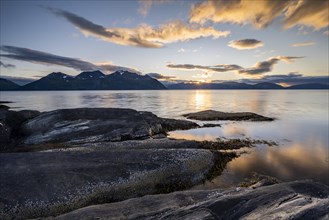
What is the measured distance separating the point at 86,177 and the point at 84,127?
22620 mm

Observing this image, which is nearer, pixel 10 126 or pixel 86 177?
pixel 86 177

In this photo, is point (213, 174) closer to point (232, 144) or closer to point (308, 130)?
point (232, 144)

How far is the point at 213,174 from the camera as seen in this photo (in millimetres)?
26312

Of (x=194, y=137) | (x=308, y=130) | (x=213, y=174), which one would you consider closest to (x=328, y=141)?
(x=308, y=130)

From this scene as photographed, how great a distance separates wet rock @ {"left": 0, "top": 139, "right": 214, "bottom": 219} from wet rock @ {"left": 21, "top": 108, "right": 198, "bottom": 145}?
44.7 ft

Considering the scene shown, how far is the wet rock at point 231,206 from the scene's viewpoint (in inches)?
466

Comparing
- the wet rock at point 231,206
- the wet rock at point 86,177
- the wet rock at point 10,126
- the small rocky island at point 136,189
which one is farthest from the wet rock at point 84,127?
the wet rock at point 231,206

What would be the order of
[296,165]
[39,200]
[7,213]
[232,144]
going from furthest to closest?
[232,144]
[296,165]
[39,200]
[7,213]

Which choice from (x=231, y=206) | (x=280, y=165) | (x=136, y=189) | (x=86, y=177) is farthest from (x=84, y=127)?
(x=231, y=206)

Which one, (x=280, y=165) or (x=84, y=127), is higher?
(x=84, y=127)

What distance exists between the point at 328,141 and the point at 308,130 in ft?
43.0

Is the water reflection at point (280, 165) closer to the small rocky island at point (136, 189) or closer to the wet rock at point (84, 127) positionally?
the small rocky island at point (136, 189)

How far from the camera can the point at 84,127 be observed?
42312 mm

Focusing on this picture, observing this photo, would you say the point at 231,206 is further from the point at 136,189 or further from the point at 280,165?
the point at 280,165
